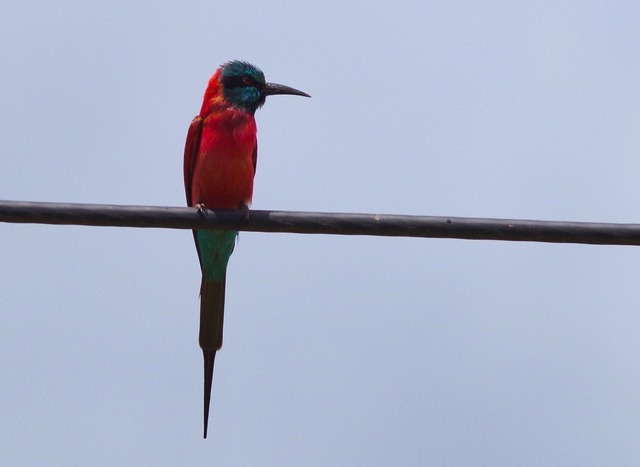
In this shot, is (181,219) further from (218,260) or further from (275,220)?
(218,260)

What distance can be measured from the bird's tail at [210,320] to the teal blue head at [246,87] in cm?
125

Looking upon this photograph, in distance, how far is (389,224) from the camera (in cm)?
371

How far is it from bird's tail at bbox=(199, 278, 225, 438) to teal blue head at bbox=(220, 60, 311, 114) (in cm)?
125

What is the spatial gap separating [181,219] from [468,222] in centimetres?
102

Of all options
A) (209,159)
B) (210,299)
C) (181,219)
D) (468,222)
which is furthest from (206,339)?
(468,222)

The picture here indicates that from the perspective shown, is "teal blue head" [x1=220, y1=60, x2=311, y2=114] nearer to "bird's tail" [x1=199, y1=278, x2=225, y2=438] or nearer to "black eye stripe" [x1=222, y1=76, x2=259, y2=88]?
"black eye stripe" [x1=222, y1=76, x2=259, y2=88]

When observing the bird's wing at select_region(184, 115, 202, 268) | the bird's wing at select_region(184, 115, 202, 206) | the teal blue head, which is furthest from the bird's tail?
the teal blue head

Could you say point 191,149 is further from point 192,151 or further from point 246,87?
point 246,87

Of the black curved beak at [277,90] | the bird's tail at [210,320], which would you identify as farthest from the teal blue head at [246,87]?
the bird's tail at [210,320]

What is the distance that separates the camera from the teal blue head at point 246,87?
668 cm

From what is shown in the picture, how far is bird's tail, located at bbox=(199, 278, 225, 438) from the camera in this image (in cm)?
569

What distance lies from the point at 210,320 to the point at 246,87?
1717 millimetres

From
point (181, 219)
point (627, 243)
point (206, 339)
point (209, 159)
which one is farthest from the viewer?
point (209, 159)

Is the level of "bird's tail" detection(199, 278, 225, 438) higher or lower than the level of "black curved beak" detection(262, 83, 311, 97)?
lower
